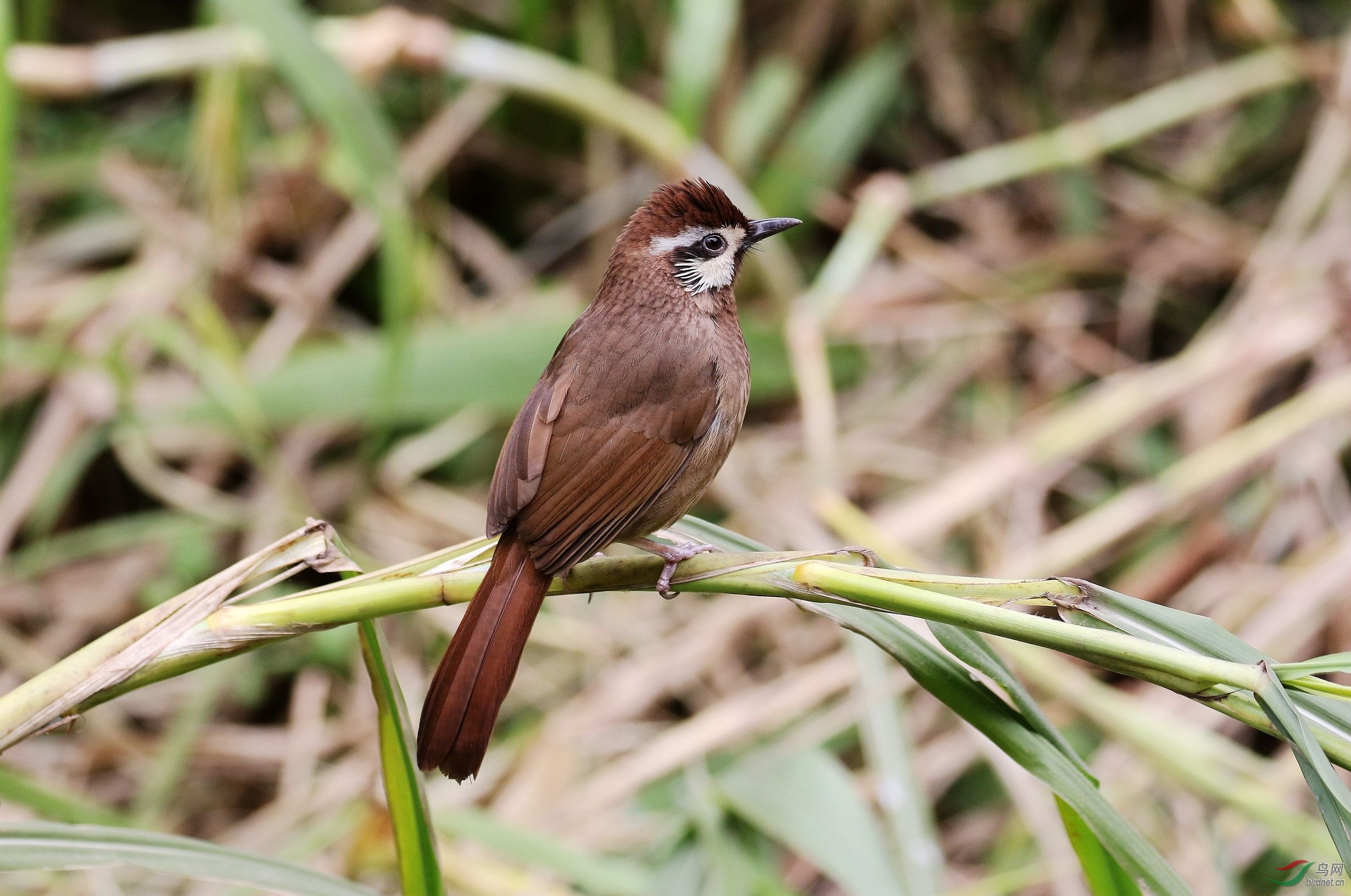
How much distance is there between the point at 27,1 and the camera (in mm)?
3990

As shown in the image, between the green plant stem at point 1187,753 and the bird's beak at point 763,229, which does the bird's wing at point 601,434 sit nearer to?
the bird's beak at point 763,229

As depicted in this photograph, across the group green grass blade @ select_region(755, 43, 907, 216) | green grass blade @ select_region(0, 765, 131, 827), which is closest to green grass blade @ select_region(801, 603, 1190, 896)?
green grass blade @ select_region(0, 765, 131, 827)

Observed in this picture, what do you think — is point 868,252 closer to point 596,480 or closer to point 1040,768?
point 596,480

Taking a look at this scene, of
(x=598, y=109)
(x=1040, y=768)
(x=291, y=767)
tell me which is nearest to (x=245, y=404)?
(x=291, y=767)

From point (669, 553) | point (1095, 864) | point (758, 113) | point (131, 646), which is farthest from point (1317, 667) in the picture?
point (758, 113)

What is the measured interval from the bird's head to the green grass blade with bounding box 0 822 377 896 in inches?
54.4

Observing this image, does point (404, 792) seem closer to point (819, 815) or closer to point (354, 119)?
point (819, 815)

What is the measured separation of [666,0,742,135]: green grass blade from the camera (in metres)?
3.67

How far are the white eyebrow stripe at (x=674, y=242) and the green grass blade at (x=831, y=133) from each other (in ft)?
6.24

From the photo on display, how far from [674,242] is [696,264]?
2.6 inches

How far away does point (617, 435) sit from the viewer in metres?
2.19

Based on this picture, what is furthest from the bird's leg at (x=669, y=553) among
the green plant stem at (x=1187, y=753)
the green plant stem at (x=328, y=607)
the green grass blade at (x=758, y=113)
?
the green grass blade at (x=758, y=113)

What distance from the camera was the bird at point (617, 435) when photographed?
1.67 m

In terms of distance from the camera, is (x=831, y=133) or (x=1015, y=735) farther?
(x=831, y=133)
